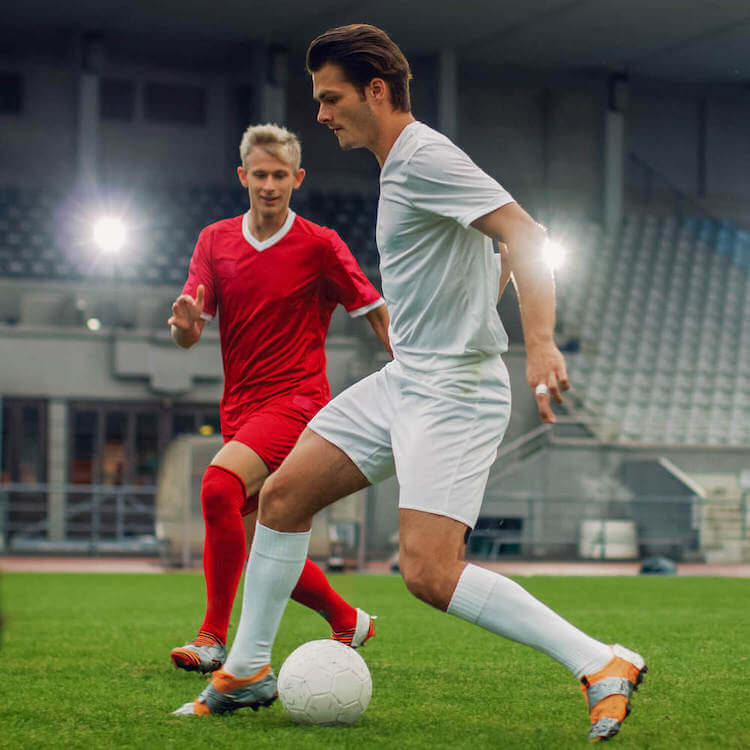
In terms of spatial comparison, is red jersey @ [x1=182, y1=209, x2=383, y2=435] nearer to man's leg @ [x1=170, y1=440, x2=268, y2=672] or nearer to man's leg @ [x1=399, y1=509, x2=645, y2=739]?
man's leg @ [x1=170, y1=440, x2=268, y2=672]

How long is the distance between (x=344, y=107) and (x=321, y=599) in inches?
81.1

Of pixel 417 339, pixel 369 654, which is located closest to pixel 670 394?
pixel 369 654

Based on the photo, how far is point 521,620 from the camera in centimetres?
308

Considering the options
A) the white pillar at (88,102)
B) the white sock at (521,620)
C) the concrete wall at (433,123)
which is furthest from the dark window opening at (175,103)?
the white sock at (521,620)

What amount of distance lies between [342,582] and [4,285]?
10442 mm

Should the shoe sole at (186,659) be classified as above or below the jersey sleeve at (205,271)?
below

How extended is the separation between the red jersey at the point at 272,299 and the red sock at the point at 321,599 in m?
0.65

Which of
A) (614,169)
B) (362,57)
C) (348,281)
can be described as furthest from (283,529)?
(614,169)

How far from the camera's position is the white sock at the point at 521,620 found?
10.0 feet

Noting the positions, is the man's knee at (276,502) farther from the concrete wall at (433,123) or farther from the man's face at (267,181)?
the concrete wall at (433,123)

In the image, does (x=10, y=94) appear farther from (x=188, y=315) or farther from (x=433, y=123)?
(x=188, y=315)

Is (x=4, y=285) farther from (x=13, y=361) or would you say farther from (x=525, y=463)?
(x=525, y=463)

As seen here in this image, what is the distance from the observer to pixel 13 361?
19578mm

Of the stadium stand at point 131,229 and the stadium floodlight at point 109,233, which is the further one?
the stadium stand at point 131,229
